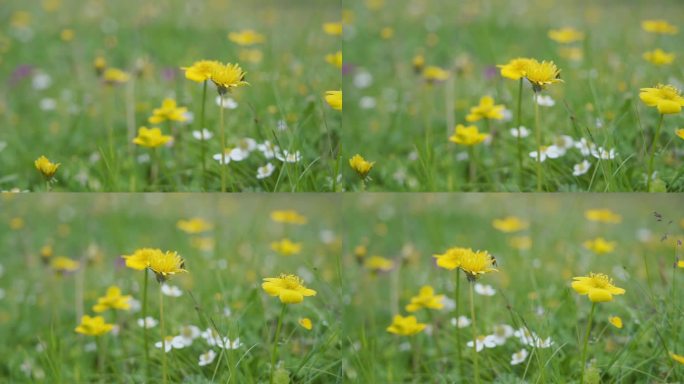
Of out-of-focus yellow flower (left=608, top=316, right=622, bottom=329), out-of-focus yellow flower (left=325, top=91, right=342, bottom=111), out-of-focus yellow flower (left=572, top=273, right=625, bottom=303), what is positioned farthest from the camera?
out-of-focus yellow flower (left=325, top=91, right=342, bottom=111)

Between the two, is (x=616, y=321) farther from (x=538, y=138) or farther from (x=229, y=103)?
(x=229, y=103)

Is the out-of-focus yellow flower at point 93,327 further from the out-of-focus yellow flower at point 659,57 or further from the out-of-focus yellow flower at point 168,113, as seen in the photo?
the out-of-focus yellow flower at point 659,57

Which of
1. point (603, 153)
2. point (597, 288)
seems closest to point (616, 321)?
point (597, 288)

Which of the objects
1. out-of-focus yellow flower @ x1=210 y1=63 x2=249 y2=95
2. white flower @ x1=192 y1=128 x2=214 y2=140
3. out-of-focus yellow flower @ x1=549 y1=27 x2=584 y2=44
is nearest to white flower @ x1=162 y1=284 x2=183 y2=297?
white flower @ x1=192 y1=128 x2=214 y2=140

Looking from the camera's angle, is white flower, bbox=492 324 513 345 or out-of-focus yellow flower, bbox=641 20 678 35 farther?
out-of-focus yellow flower, bbox=641 20 678 35

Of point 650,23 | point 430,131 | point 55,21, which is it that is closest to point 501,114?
point 430,131

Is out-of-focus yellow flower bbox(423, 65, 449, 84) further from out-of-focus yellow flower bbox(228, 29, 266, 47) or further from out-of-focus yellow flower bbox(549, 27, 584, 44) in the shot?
out-of-focus yellow flower bbox(228, 29, 266, 47)

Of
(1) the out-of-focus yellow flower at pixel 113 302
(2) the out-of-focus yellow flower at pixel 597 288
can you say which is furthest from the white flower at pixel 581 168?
(1) the out-of-focus yellow flower at pixel 113 302

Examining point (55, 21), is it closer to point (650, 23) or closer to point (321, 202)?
point (321, 202)
